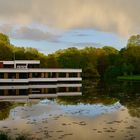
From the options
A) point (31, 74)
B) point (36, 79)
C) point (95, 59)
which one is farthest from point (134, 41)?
point (36, 79)

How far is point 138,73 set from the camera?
4008 inches

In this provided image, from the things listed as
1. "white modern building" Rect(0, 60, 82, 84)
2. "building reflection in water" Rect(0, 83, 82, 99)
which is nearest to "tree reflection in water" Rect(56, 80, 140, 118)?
"building reflection in water" Rect(0, 83, 82, 99)

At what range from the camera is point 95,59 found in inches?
4742

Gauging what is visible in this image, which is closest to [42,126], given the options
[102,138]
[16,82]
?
[102,138]

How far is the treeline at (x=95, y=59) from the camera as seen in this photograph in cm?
9931

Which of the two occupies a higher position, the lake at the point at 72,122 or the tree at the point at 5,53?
the tree at the point at 5,53

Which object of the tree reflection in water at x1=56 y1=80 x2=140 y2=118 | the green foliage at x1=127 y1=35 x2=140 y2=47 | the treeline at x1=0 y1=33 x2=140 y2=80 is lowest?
the tree reflection in water at x1=56 y1=80 x2=140 y2=118

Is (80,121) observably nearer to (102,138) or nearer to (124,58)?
(102,138)

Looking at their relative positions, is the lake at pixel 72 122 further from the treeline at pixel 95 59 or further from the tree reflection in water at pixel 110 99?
the treeline at pixel 95 59

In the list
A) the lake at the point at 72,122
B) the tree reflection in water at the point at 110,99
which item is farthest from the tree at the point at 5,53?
the lake at the point at 72,122

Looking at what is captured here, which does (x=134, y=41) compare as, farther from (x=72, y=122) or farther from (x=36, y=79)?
(x=72, y=122)

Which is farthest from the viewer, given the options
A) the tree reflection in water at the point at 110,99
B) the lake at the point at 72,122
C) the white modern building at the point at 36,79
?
the white modern building at the point at 36,79

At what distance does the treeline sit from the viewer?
9931 cm

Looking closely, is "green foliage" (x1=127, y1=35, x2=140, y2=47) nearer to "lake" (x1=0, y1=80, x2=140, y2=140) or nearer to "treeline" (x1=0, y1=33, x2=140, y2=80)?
"treeline" (x1=0, y1=33, x2=140, y2=80)
